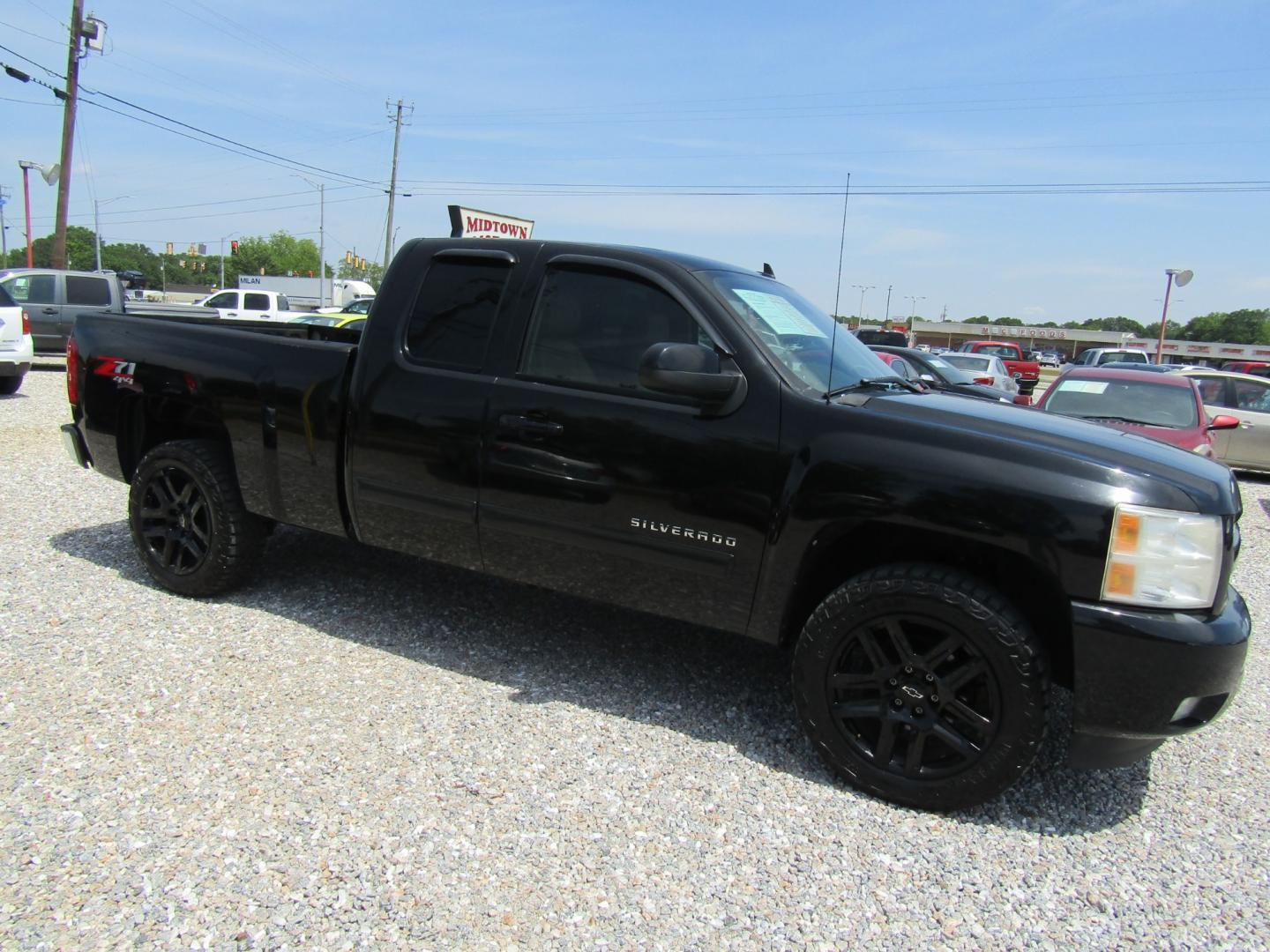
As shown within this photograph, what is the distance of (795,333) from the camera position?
3498mm

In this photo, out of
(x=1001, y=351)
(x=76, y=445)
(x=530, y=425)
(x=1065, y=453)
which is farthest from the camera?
(x=1001, y=351)

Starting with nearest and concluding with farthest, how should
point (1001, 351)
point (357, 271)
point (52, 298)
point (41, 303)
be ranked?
point (41, 303) < point (52, 298) < point (1001, 351) < point (357, 271)

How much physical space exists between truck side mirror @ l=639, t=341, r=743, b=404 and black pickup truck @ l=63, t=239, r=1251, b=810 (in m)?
0.01

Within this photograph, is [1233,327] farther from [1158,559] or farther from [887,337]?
[1158,559]

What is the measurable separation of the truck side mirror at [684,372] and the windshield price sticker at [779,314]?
0.46 m

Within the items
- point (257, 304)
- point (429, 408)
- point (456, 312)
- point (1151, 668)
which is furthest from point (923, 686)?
point (257, 304)

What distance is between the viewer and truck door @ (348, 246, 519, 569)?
3564 millimetres

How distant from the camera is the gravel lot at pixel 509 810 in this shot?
2.30 meters

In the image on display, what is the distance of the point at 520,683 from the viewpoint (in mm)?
3668

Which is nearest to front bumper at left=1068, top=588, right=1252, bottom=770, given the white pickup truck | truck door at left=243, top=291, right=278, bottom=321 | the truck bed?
the truck bed

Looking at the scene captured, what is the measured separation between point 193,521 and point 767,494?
302 centimetres

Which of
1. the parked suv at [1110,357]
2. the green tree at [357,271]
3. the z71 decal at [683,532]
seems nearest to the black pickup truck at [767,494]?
the z71 decal at [683,532]

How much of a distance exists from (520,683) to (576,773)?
75 cm

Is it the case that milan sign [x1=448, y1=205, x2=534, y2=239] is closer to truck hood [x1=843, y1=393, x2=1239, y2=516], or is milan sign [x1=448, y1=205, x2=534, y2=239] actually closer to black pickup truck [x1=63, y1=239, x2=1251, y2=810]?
black pickup truck [x1=63, y1=239, x2=1251, y2=810]
